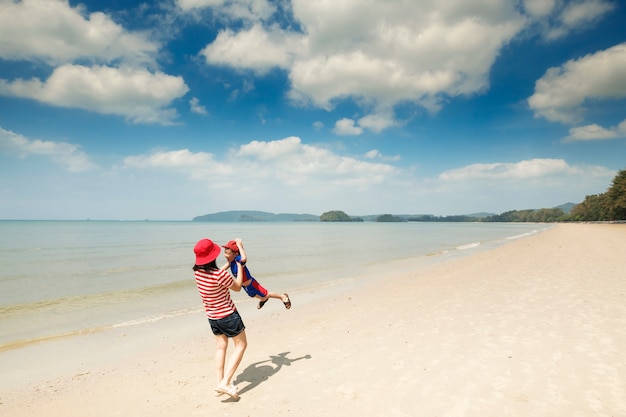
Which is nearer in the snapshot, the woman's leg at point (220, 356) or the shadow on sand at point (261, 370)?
the woman's leg at point (220, 356)

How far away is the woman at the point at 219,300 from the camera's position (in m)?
4.51

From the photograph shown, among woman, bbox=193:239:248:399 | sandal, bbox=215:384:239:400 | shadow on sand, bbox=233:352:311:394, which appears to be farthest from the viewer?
shadow on sand, bbox=233:352:311:394

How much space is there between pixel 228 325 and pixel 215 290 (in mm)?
590

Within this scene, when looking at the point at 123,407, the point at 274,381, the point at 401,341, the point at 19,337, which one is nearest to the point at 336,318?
the point at 401,341

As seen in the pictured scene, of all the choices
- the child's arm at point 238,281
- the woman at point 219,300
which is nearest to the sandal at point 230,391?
the woman at point 219,300

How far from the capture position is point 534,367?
527cm

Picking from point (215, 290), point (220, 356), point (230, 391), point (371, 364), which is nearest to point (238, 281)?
point (215, 290)

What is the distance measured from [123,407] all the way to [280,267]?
1742 cm

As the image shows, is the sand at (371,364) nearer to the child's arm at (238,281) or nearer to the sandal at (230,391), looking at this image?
the sandal at (230,391)

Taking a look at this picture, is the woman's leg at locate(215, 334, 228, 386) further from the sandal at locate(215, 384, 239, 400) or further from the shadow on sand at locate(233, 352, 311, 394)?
the shadow on sand at locate(233, 352, 311, 394)

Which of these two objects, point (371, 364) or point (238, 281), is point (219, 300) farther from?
point (371, 364)

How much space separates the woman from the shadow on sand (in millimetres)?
567

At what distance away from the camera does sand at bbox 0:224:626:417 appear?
14.8 feet

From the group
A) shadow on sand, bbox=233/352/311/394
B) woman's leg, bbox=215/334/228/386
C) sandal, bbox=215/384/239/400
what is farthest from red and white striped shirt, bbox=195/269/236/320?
shadow on sand, bbox=233/352/311/394
